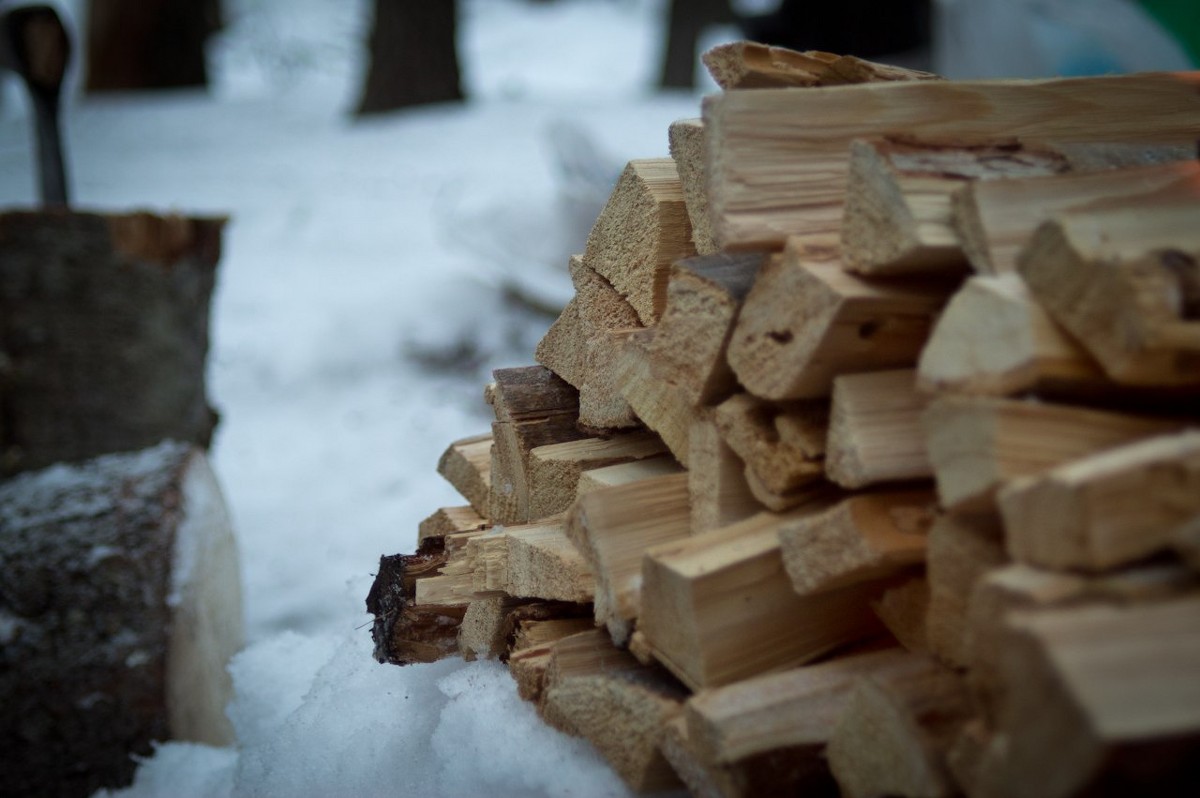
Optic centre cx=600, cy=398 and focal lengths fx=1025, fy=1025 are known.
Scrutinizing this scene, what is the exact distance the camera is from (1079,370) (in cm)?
88

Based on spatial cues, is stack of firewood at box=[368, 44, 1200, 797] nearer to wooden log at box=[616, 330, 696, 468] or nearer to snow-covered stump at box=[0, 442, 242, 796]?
wooden log at box=[616, 330, 696, 468]

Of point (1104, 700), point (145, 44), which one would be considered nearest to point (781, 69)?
point (1104, 700)

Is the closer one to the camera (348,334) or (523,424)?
(523,424)

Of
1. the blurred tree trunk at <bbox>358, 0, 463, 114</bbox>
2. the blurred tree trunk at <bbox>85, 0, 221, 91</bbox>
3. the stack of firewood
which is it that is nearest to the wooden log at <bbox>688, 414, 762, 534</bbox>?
the stack of firewood

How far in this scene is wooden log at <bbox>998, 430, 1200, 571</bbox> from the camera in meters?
0.77

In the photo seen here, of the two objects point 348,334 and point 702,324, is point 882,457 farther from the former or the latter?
point 348,334

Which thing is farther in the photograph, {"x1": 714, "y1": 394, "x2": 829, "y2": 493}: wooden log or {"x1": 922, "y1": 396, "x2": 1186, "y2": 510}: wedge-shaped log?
{"x1": 714, "y1": 394, "x2": 829, "y2": 493}: wooden log

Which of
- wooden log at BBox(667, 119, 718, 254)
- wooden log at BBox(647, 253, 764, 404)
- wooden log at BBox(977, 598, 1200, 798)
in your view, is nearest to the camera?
wooden log at BBox(977, 598, 1200, 798)

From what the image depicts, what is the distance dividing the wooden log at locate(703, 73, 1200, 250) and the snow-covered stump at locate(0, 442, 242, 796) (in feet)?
5.62

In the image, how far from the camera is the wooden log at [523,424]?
1616 millimetres

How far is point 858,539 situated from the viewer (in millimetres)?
999

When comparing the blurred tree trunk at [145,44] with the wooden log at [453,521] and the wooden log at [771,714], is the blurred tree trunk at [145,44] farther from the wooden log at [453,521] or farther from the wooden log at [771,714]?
the wooden log at [771,714]

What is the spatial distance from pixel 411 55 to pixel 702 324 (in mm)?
5941

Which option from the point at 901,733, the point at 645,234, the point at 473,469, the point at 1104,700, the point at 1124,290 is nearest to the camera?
the point at 1104,700
